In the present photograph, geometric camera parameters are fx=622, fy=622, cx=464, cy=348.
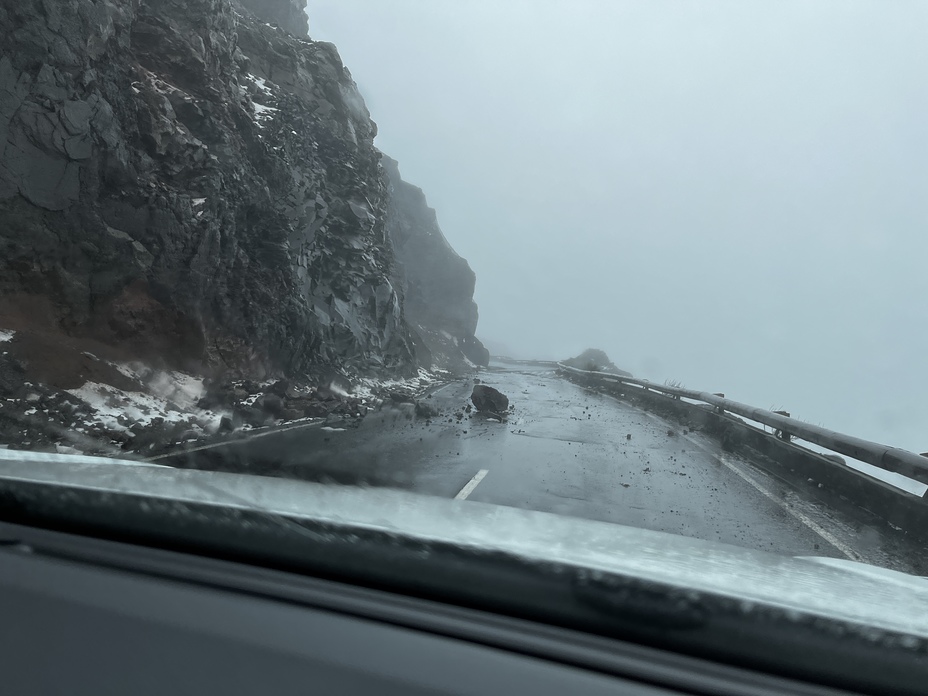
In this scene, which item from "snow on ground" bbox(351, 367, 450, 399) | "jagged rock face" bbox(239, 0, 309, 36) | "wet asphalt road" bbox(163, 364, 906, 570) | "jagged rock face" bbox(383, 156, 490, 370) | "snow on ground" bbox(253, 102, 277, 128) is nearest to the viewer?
"wet asphalt road" bbox(163, 364, 906, 570)

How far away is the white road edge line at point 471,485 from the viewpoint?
707 centimetres

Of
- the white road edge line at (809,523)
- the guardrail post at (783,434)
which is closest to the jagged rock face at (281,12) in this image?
the guardrail post at (783,434)

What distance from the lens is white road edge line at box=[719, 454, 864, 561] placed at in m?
6.00

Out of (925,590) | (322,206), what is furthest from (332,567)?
(322,206)

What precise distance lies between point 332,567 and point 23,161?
1681 centimetres

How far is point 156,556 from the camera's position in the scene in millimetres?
1853

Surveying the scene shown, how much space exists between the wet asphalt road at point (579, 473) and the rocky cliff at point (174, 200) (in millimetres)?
6893

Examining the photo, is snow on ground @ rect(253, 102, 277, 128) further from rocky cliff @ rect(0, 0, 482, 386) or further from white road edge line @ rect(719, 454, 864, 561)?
white road edge line @ rect(719, 454, 864, 561)

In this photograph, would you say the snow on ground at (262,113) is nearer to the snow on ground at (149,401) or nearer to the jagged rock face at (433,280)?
the snow on ground at (149,401)

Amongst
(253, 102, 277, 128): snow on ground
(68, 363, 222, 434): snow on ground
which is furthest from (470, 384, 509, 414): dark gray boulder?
(253, 102, 277, 128): snow on ground

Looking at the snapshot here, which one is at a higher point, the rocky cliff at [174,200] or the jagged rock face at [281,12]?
the jagged rock face at [281,12]

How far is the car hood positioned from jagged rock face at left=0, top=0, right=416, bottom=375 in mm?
12968

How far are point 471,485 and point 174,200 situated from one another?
46.2 ft

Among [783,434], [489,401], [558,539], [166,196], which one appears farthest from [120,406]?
[783,434]
